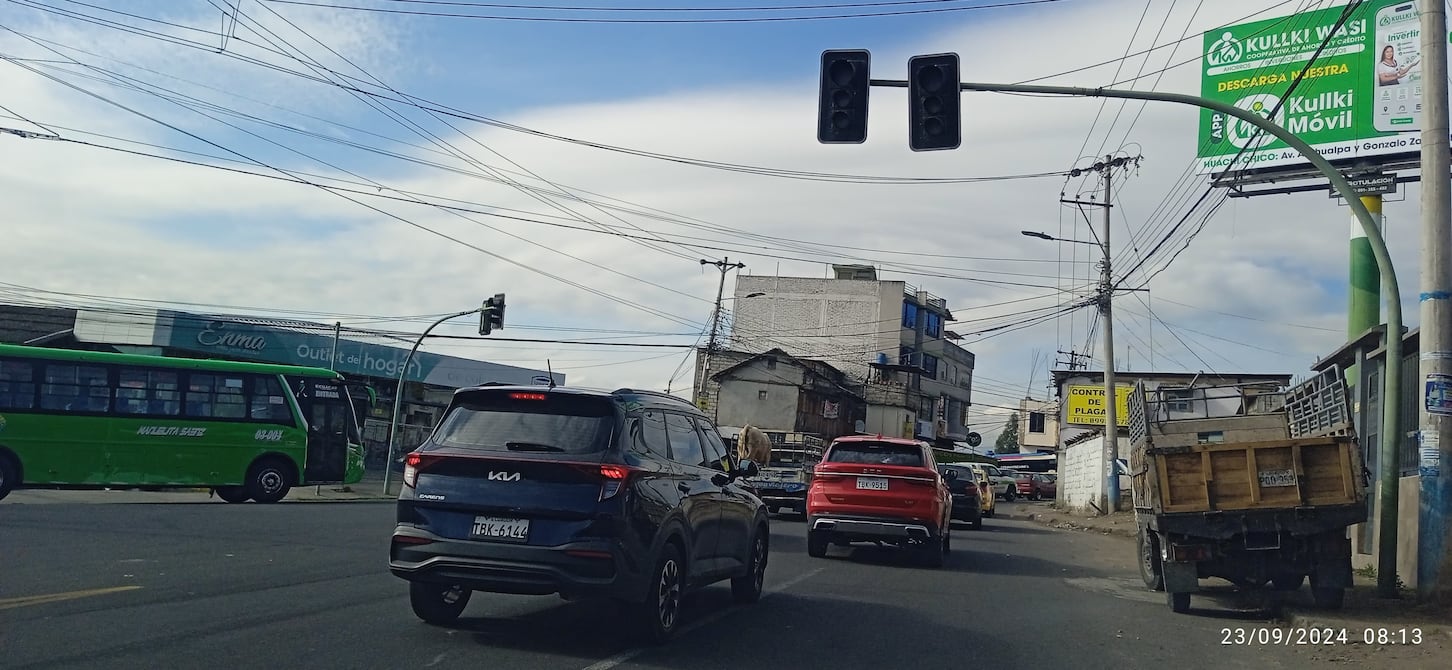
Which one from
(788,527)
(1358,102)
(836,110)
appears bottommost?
(788,527)

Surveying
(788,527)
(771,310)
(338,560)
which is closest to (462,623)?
(338,560)

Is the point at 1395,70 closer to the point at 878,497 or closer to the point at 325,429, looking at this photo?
the point at 878,497

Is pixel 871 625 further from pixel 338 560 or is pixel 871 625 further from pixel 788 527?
pixel 788 527

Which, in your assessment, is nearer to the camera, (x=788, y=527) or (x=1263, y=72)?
(x=788, y=527)

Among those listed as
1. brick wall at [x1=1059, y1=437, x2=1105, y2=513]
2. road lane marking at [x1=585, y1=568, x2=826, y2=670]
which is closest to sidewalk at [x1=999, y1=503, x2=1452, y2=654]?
road lane marking at [x1=585, y1=568, x2=826, y2=670]

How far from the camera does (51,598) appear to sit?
8.53 metres

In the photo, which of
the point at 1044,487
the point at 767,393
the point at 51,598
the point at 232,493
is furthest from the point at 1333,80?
the point at 767,393

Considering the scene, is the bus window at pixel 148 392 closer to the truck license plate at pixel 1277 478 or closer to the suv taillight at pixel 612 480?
the suv taillight at pixel 612 480

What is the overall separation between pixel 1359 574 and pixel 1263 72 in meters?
18.7

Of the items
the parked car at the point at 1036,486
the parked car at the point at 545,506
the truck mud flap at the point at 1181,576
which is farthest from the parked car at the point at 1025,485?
the parked car at the point at 545,506

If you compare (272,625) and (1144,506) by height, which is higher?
(1144,506)

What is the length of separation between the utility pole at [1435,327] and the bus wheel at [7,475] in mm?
22395

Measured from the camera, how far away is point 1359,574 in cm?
1460

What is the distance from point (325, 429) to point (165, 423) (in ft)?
12.9
